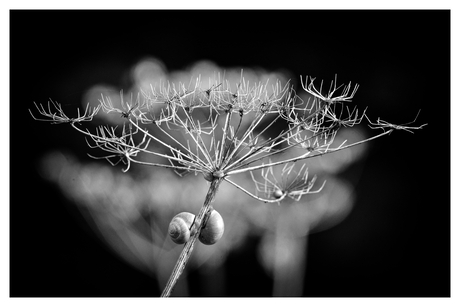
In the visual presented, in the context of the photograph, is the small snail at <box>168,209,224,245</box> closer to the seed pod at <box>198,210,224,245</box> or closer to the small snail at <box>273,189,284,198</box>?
the seed pod at <box>198,210,224,245</box>

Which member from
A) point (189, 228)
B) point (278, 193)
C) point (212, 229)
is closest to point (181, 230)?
point (189, 228)

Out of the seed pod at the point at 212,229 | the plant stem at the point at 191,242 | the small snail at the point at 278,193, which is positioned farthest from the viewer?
the small snail at the point at 278,193

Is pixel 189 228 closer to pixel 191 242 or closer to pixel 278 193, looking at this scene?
pixel 191 242

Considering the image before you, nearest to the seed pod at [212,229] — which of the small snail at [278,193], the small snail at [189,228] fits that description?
the small snail at [189,228]

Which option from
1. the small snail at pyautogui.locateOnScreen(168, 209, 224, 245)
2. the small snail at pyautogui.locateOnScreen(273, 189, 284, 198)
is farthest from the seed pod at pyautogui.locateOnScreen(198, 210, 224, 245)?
the small snail at pyautogui.locateOnScreen(273, 189, 284, 198)

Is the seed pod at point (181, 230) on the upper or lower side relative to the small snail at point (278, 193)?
lower

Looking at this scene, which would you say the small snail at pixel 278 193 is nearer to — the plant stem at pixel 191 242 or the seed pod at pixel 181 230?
the plant stem at pixel 191 242

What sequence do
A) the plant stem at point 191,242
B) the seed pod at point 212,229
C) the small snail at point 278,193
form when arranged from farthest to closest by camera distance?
1. the small snail at point 278,193
2. the seed pod at point 212,229
3. the plant stem at point 191,242
